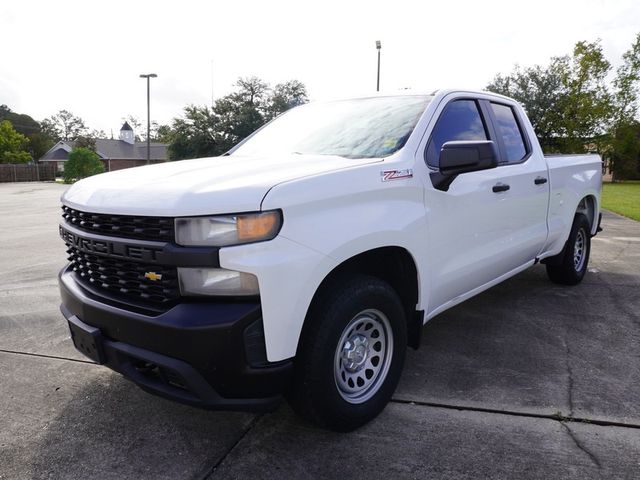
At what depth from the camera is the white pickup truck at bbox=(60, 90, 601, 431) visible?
7.41ft

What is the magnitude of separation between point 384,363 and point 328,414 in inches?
20.5

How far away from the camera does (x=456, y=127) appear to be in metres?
3.62

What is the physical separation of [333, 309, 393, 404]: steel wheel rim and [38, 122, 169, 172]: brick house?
238 ft

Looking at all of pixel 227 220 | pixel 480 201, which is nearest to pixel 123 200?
pixel 227 220

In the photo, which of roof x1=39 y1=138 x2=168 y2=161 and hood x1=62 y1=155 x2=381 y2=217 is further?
roof x1=39 y1=138 x2=168 y2=161

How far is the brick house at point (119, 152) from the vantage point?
72250mm

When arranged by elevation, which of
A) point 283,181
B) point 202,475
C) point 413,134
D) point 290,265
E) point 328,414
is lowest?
point 202,475

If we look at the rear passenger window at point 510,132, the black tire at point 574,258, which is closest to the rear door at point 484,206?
the rear passenger window at point 510,132

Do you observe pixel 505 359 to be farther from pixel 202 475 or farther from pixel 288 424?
pixel 202 475

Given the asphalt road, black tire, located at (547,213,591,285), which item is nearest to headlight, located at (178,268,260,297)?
the asphalt road

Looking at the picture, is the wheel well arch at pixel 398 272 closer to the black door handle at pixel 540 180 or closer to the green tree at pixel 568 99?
the black door handle at pixel 540 180

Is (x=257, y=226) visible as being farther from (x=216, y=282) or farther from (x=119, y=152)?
(x=119, y=152)

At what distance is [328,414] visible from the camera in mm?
2619

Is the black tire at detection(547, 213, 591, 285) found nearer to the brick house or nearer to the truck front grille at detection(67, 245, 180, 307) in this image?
the truck front grille at detection(67, 245, 180, 307)
